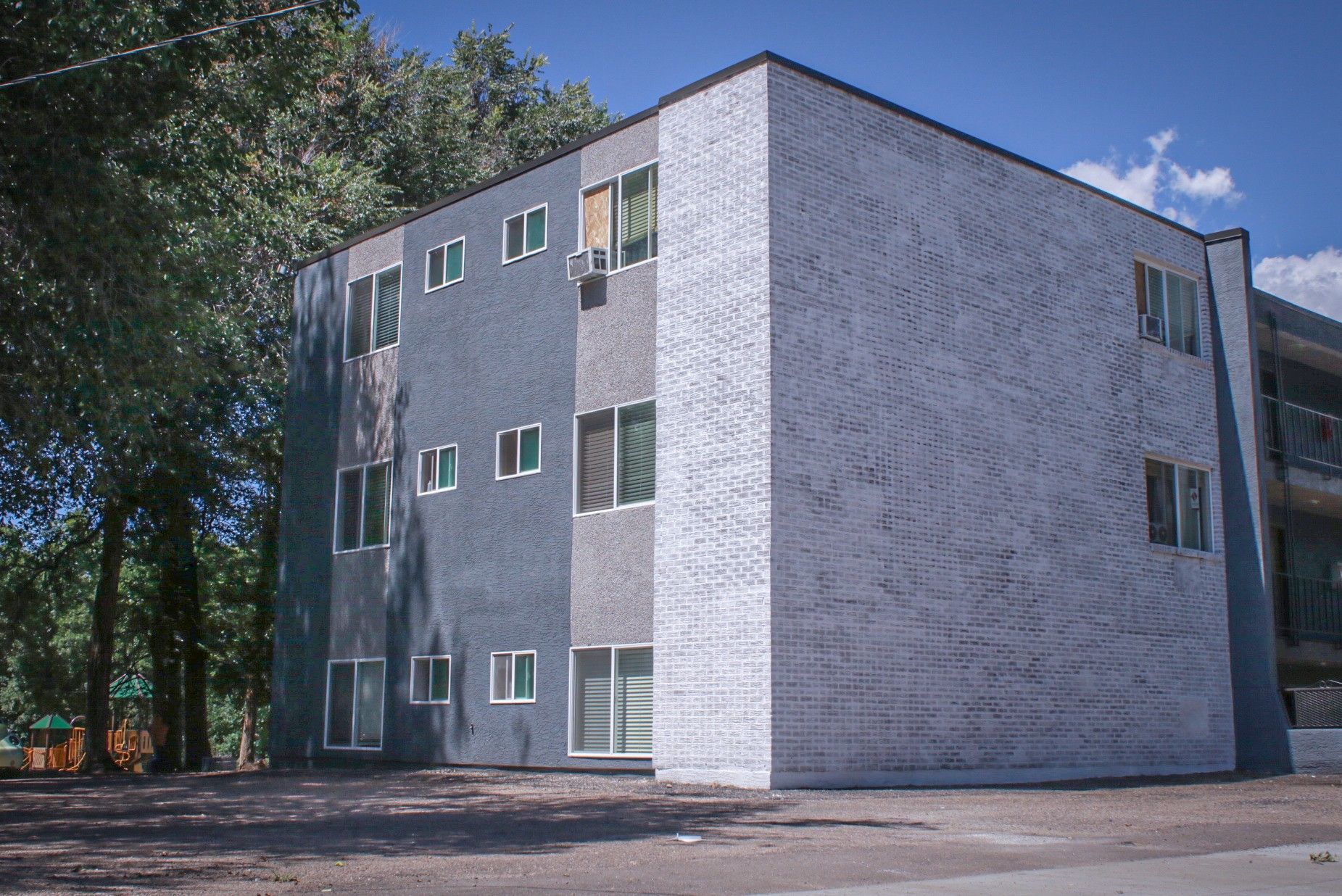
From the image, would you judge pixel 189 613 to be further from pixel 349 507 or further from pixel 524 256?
pixel 524 256

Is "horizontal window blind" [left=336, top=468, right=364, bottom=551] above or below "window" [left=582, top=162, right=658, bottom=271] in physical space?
below

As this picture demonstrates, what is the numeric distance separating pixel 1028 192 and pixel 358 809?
1267cm

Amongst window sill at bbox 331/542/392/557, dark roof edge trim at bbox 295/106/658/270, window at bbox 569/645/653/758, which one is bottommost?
window at bbox 569/645/653/758

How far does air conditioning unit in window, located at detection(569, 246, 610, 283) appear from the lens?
1856cm

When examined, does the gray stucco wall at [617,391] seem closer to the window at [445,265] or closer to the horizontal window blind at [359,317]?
the window at [445,265]

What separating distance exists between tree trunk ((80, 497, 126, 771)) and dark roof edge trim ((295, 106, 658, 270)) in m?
7.02

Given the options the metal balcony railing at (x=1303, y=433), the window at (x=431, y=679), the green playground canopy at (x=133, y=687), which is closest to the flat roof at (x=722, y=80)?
the metal balcony railing at (x=1303, y=433)

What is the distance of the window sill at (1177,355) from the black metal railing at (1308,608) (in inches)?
183

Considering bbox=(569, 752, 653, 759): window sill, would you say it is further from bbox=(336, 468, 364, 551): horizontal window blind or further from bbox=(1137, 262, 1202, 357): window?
bbox=(1137, 262, 1202, 357): window

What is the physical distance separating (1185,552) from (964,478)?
529cm

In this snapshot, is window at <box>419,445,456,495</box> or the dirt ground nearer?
the dirt ground

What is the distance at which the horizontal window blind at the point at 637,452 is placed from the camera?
57.0ft

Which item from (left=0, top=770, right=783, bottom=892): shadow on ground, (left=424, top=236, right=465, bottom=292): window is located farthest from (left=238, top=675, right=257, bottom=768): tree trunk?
(left=0, top=770, right=783, bottom=892): shadow on ground

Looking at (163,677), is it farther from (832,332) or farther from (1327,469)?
(1327,469)
